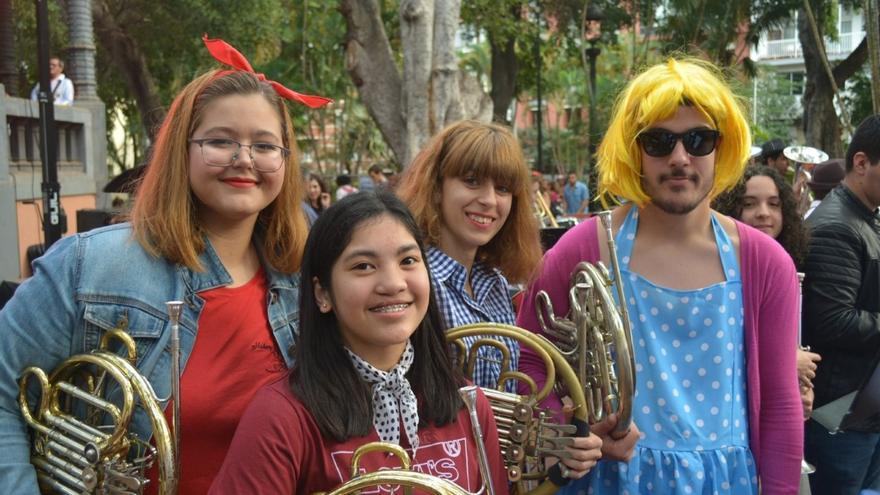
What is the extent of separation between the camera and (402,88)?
10.5 meters

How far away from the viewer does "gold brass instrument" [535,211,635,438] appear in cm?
225

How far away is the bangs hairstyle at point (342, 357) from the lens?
204cm

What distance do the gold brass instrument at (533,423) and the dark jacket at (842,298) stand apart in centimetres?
175

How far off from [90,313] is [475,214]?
53.0 inches

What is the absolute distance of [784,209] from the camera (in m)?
3.99

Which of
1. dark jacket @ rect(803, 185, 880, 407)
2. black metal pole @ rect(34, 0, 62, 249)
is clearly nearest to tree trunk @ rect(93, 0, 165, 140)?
black metal pole @ rect(34, 0, 62, 249)

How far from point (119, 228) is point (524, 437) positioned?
1159 millimetres

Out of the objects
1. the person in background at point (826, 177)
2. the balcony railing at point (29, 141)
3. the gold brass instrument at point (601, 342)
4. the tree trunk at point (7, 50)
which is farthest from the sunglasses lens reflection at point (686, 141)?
the tree trunk at point (7, 50)

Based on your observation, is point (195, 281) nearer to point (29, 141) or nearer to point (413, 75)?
point (413, 75)

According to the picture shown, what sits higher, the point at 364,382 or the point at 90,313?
the point at 90,313

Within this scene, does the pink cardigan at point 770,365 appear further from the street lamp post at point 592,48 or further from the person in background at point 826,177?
the street lamp post at point 592,48

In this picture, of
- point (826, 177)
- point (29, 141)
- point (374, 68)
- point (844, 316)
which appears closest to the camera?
point (844, 316)

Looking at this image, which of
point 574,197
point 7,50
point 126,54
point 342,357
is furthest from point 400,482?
point 574,197

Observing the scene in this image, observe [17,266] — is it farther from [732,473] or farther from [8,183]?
[732,473]
